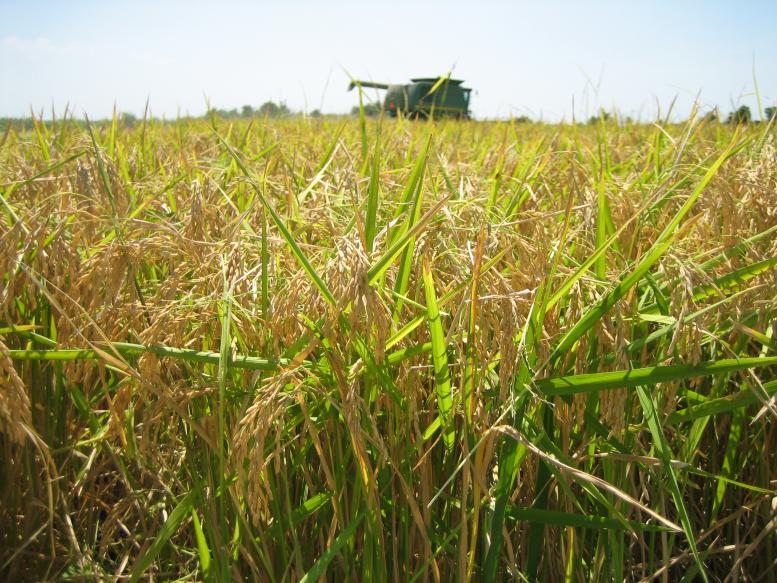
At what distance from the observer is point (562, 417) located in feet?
2.79

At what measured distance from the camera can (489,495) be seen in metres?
0.82

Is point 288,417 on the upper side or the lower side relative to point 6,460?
upper

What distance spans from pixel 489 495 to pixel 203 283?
48cm

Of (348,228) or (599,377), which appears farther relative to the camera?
(348,228)

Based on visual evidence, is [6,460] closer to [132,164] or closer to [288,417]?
[288,417]

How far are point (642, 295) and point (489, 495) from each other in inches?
15.6

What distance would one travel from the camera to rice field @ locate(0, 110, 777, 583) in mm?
756

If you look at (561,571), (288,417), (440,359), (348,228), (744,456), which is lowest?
(561,571)

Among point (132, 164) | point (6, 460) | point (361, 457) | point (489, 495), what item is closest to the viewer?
point (361, 457)

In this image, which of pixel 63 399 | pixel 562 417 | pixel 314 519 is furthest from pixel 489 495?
pixel 63 399

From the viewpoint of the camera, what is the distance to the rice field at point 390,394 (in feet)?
2.48

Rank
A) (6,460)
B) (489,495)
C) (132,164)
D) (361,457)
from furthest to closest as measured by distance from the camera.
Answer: (132,164) < (6,460) < (489,495) < (361,457)

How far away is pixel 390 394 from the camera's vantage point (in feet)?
2.57

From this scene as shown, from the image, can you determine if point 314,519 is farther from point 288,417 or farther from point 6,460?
point 6,460
